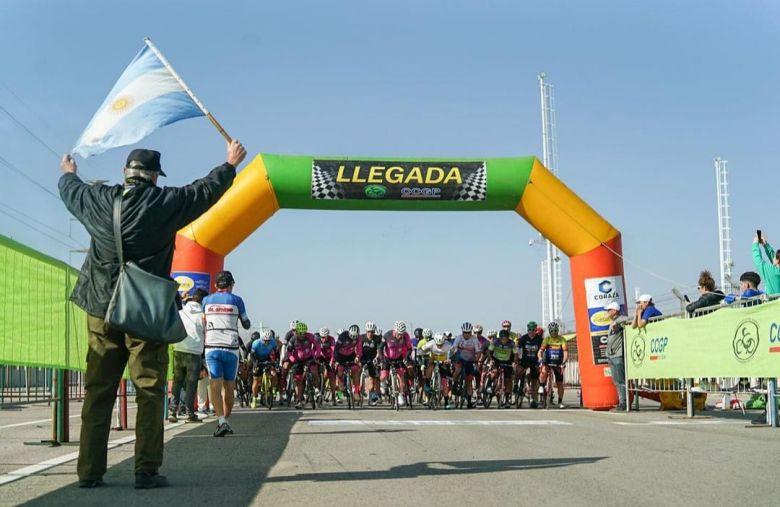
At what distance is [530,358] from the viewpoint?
66.0ft

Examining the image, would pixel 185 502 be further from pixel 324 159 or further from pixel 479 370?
pixel 479 370

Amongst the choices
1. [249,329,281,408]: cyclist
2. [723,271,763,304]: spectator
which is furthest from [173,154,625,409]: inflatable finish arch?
[723,271,763,304]: spectator

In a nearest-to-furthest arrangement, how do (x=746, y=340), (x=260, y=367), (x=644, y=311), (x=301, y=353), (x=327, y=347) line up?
(x=746, y=340), (x=644, y=311), (x=301, y=353), (x=260, y=367), (x=327, y=347)

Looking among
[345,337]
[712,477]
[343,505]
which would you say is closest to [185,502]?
[343,505]

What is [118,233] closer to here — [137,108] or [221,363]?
[137,108]

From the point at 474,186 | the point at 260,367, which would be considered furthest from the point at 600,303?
the point at 260,367

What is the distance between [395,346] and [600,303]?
4.37 meters

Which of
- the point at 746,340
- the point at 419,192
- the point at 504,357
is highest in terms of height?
the point at 419,192

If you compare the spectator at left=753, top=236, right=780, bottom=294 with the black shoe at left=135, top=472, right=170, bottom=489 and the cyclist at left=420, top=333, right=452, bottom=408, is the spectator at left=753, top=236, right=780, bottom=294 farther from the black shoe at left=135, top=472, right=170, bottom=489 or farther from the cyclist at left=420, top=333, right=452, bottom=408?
the black shoe at left=135, top=472, right=170, bottom=489

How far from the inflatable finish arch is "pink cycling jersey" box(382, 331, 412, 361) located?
2.95 m

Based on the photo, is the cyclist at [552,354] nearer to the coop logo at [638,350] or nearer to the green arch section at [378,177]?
the green arch section at [378,177]

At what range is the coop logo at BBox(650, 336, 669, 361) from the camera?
561 inches

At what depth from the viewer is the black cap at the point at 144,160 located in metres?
6.00

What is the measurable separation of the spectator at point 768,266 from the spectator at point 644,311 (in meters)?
2.10
